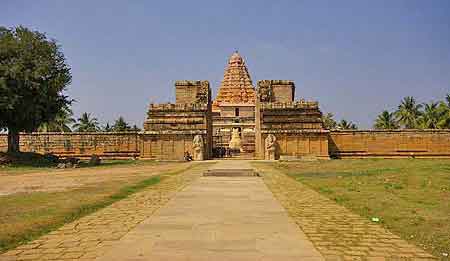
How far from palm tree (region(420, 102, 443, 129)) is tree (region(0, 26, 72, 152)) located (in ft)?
130

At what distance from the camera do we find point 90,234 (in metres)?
5.99

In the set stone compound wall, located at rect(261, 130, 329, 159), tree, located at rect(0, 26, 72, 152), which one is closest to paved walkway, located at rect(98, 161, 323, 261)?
tree, located at rect(0, 26, 72, 152)

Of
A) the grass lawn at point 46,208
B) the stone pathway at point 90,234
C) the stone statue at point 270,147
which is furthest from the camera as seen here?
the stone statue at point 270,147

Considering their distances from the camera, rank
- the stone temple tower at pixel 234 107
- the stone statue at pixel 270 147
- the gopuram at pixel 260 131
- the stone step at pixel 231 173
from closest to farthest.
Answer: the stone step at pixel 231 173 → the stone statue at pixel 270 147 → the gopuram at pixel 260 131 → the stone temple tower at pixel 234 107

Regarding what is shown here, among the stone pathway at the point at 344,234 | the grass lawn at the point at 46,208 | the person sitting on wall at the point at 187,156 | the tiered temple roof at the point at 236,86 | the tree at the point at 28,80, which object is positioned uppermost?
the tiered temple roof at the point at 236,86

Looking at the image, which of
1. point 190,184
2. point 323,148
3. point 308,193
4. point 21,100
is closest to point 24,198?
point 190,184

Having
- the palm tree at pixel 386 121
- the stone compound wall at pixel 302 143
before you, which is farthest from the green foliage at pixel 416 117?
the stone compound wall at pixel 302 143

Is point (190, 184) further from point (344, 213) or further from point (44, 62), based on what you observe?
point (44, 62)

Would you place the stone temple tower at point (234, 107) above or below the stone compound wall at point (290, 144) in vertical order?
above

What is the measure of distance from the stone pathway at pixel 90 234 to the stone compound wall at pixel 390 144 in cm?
2397

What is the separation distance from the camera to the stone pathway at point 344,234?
4.94m

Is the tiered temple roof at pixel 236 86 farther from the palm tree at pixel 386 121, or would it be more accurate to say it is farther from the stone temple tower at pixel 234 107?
the palm tree at pixel 386 121

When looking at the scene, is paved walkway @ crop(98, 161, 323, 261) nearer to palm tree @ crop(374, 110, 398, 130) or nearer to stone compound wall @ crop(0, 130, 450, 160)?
stone compound wall @ crop(0, 130, 450, 160)

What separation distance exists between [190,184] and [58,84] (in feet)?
49.0
